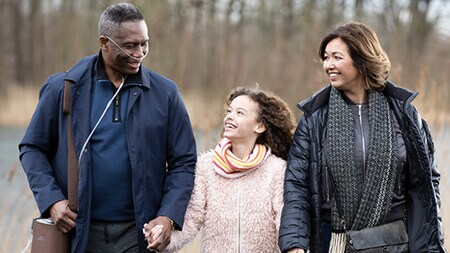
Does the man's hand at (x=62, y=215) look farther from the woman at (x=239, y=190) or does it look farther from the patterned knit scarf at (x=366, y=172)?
the patterned knit scarf at (x=366, y=172)

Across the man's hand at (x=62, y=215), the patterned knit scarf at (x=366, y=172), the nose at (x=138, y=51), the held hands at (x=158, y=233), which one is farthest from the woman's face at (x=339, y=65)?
the man's hand at (x=62, y=215)

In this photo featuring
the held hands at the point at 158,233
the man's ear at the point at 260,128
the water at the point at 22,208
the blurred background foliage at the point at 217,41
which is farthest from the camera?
the blurred background foliage at the point at 217,41

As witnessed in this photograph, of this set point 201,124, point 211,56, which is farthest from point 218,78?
point 201,124

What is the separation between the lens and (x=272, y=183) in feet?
10.6

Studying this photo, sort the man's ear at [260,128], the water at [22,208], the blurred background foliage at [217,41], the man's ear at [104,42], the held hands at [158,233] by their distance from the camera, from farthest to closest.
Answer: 1. the blurred background foliage at [217,41]
2. the water at [22,208]
3. the man's ear at [260,128]
4. the man's ear at [104,42]
5. the held hands at [158,233]

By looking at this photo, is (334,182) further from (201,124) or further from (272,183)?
(201,124)

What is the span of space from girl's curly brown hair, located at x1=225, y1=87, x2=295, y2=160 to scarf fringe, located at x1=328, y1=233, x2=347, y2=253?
1.51ft

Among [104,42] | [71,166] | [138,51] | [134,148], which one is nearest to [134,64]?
[138,51]

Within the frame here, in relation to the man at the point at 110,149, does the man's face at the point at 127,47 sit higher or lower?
higher

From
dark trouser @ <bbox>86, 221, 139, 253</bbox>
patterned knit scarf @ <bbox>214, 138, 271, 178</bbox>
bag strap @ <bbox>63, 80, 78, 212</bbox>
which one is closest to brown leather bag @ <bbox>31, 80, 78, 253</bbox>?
bag strap @ <bbox>63, 80, 78, 212</bbox>

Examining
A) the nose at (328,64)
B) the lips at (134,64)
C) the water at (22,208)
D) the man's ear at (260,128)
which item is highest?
the nose at (328,64)

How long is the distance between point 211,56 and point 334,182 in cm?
1085

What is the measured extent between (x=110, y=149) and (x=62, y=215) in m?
0.33

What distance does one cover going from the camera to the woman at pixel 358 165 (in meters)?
2.99
